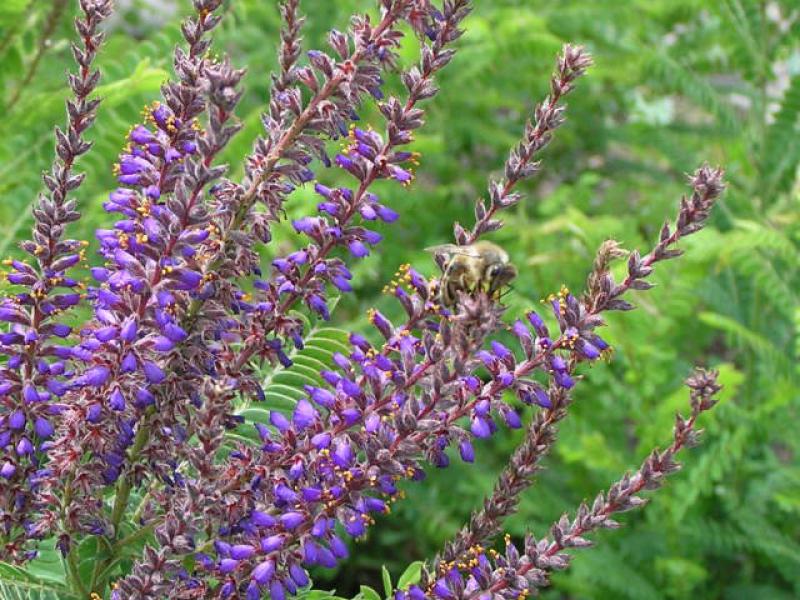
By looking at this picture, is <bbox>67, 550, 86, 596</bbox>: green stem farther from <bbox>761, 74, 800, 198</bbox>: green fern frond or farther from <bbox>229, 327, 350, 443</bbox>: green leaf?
<bbox>761, 74, 800, 198</bbox>: green fern frond

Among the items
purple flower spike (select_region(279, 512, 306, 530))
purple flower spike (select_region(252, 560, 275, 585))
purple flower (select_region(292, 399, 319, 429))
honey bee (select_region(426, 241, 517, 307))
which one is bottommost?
purple flower spike (select_region(252, 560, 275, 585))

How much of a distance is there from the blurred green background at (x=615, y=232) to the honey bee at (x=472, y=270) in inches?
62.9

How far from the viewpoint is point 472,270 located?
191 cm

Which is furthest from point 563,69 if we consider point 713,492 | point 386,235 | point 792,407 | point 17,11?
point 386,235

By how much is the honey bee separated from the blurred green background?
1.60m

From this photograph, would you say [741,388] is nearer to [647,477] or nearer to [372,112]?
[372,112]

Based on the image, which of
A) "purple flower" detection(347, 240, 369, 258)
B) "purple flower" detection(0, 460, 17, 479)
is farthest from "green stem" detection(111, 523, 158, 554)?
"purple flower" detection(347, 240, 369, 258)

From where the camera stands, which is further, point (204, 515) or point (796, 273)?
point (796, 273)

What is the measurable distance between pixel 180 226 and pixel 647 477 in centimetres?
84

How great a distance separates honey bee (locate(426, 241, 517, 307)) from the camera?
6.23ft

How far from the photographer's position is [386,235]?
5730mm

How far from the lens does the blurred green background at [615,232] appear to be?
4281 mm

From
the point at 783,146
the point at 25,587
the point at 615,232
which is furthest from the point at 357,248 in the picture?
the point at 783,146

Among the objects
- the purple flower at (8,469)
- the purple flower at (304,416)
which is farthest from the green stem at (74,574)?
the purple flower at (304,416)
